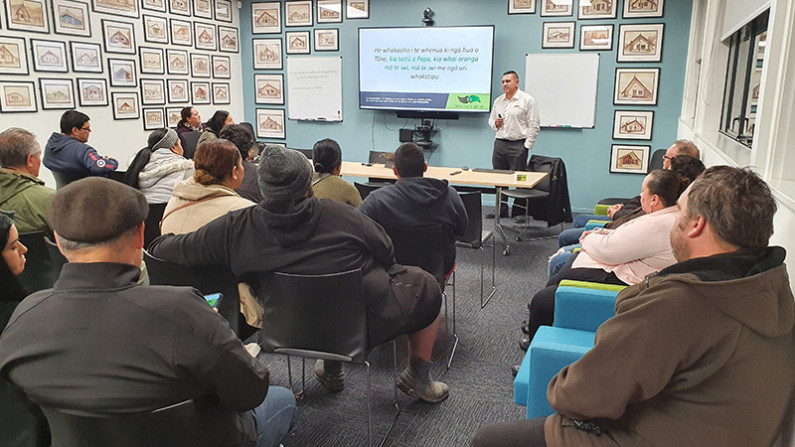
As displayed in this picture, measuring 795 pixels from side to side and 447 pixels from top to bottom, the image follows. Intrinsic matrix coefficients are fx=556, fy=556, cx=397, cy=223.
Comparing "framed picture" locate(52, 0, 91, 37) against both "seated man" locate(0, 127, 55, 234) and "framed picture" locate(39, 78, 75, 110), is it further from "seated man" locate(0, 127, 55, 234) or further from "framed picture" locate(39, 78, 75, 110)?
"seated man" locate(0, 127, 55, 234)

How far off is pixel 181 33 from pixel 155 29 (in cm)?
45

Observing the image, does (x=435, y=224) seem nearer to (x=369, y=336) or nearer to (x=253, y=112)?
(x=369, y=336)

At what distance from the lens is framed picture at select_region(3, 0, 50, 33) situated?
499 centimetres

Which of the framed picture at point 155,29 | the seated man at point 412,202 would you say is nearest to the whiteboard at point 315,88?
the framed picture at point 155,29

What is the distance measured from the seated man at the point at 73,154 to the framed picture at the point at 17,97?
43.4 inches

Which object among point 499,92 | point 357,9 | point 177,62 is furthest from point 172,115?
point 499,92

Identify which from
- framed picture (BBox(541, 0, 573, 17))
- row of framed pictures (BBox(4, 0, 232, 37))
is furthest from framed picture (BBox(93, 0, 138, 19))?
framed picture (BBox(541, 0, 573, 17))

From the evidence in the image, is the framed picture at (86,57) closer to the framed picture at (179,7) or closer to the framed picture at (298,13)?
the framed picture at (179,7)

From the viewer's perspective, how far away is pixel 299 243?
2043mm

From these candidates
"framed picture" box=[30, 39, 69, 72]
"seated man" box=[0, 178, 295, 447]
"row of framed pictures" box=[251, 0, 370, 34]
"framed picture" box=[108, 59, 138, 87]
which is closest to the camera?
"seated man" box=[0, 178, 295, 447]

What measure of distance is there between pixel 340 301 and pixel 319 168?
1.34m

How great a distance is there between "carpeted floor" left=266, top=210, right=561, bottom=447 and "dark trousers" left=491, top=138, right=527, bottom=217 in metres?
2.62

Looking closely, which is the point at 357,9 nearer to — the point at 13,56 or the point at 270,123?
the point at 270,123

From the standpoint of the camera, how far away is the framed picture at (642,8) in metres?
6.13
